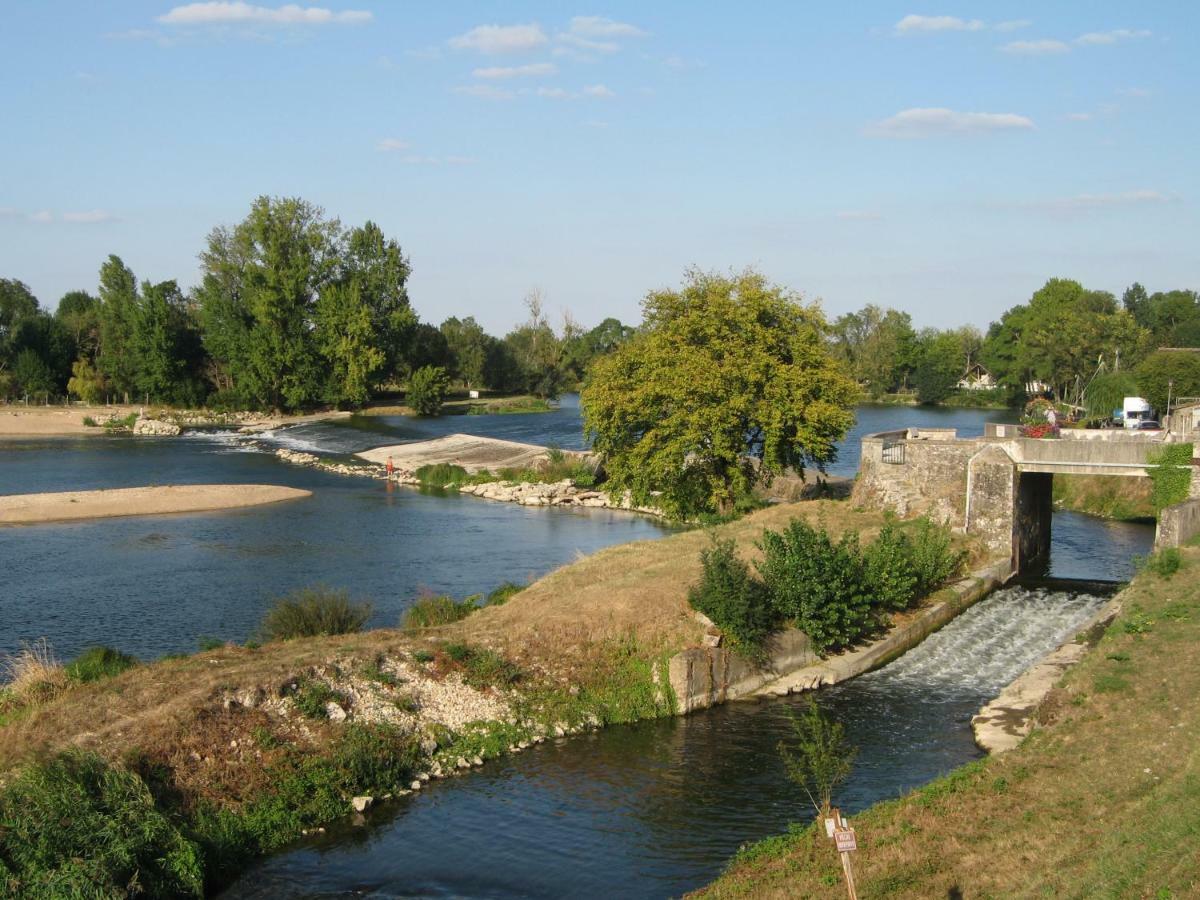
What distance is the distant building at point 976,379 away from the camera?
148 m

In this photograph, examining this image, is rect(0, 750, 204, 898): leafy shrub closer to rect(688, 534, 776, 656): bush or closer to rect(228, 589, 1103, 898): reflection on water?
rect(228, 589, 1103, 898): reflection on water

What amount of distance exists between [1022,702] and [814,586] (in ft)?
17.3

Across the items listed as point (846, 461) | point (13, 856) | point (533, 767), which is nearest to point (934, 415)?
point (846, 461)

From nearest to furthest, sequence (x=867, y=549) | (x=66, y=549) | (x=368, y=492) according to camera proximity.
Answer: (x=867, y=549), (x=66, y=549), (x=368, y=492)

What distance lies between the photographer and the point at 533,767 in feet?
67.0

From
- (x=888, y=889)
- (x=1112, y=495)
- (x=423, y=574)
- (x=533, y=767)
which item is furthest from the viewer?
(x=1112, y=495)

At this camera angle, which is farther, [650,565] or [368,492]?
[368,492]

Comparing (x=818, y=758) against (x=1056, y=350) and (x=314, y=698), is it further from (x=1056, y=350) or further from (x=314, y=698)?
(x=1056, y=350)

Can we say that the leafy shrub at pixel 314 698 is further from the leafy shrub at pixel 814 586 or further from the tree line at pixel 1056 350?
the tree line at pixel 1056 350

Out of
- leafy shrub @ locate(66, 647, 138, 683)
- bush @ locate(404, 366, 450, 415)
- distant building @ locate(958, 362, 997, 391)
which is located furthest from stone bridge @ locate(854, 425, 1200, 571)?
distant building @ locate(958, 362, 997, 391)

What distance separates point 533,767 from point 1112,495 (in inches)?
1521

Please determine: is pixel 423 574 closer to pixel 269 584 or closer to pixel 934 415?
pixel 269 584

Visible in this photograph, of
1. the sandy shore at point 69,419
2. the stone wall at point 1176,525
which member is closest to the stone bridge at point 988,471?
the stone wall at point 1176,525

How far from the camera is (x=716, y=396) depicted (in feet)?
120
